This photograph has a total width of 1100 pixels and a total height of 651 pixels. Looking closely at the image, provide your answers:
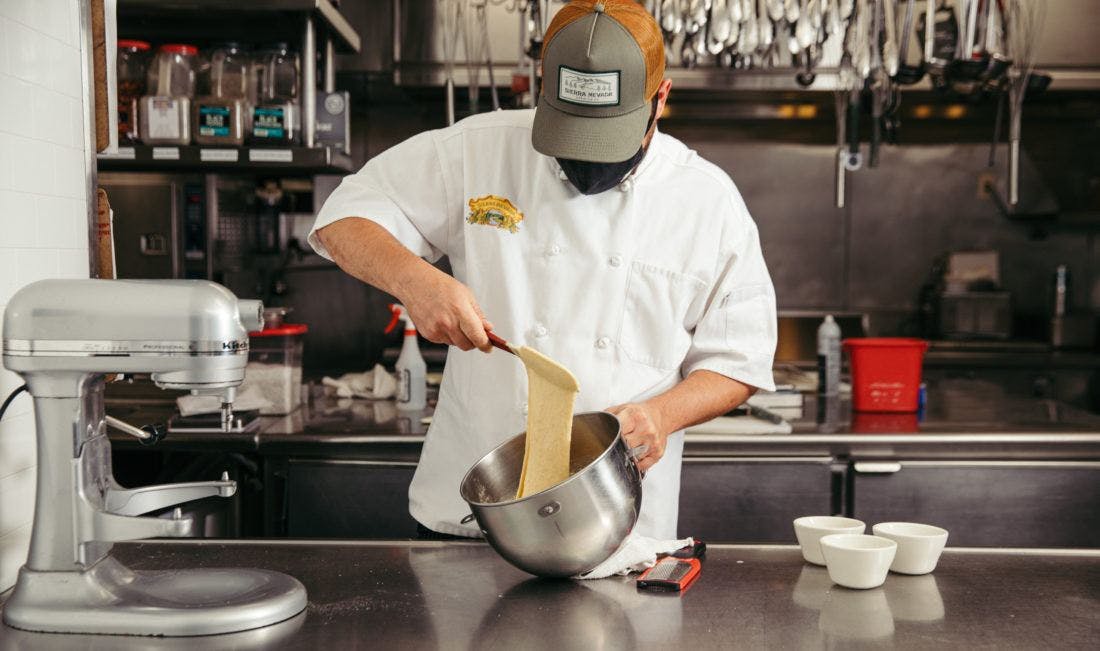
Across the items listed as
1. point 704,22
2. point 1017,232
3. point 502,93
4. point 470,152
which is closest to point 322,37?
point 502,93

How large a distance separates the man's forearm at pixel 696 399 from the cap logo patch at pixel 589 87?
0.47 meters

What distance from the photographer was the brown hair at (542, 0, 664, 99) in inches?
64.3

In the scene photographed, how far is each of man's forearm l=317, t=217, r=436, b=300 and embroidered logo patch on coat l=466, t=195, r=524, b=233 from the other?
19 centimetres

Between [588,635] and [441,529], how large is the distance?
2.19 feet

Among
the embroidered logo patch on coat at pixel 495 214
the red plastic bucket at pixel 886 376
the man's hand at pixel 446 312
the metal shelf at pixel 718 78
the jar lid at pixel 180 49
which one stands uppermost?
the metal shelf at pixel 718 78

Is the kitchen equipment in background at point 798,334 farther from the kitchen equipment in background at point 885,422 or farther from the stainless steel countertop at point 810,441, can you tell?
the stainless steel countertop at point 810,441

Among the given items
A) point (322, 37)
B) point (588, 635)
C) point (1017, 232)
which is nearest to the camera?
point (588, 635)

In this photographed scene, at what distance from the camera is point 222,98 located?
3381 millimetres

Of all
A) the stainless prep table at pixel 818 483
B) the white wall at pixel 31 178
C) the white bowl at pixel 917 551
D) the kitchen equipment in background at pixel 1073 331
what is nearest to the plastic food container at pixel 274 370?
the stainless prep table at pixel 818 483

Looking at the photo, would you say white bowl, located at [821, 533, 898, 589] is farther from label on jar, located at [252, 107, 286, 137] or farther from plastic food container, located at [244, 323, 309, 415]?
label on jar, located at [252, 107, 286, 137]

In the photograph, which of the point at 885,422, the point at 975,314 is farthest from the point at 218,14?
the point at 975,314

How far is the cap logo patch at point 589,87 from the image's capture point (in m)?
1.61

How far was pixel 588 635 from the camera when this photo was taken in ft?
4.02

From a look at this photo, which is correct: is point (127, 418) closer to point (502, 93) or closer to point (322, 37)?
point (322, 37)
